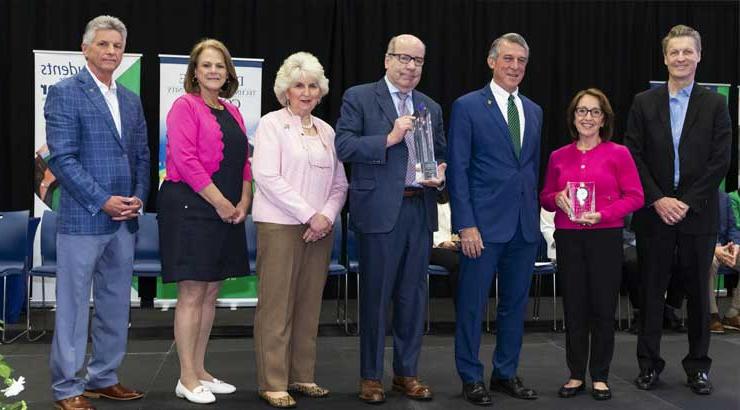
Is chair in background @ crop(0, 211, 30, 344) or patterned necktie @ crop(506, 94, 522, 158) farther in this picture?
chair in background @ crop(0, 211, 30, 344)

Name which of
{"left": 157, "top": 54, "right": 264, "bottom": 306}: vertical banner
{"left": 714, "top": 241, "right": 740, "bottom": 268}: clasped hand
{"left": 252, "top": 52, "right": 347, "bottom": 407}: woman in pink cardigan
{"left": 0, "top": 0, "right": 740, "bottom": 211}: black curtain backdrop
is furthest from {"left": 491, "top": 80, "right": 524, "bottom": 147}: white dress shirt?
{"left": 0, "top": 0, "right": 740, "bottom": 211}: black curtain backdrop

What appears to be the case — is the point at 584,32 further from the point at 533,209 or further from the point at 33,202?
the point at 33,202

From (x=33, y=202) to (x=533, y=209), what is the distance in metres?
5.21

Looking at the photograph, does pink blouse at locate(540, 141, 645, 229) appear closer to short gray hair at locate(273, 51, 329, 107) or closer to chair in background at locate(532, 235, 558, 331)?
short gray hair at locate(273, 51, 329, 107)

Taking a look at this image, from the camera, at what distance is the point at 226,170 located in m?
3.49

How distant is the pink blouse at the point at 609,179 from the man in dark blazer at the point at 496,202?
209 mm

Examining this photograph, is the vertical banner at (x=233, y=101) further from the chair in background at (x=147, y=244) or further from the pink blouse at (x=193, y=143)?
the pink blouse at (x=193, y=143)

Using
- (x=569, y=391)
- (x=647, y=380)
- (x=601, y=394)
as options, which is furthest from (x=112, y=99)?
(x=647, y=380)

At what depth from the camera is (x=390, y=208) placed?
3381 mm

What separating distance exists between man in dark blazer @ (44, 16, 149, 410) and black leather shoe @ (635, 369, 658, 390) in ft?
8.34

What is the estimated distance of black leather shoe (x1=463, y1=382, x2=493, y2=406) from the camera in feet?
11.4

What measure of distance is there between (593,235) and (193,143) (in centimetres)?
190

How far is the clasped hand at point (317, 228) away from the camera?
337 cm

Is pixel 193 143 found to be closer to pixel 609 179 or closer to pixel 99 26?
pixel 99 26
